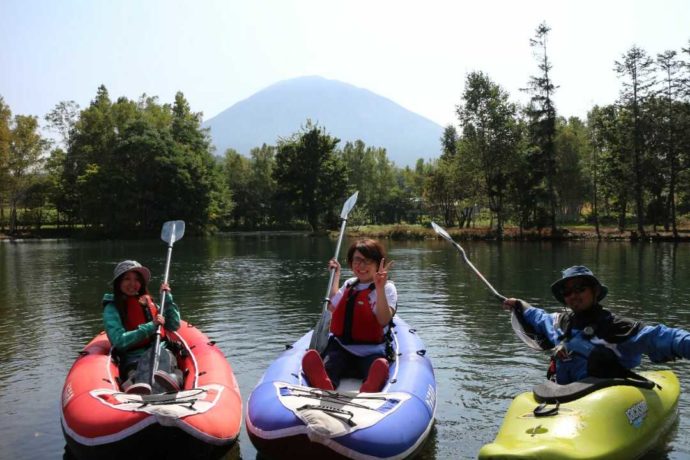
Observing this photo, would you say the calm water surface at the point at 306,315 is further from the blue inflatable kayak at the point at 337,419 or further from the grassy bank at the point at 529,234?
the grassy bank at the point at 529,234

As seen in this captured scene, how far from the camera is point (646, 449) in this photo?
5395mm

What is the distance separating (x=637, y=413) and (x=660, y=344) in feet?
2.09

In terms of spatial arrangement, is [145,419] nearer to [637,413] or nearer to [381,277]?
[381,277]

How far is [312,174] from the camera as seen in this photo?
60250 millimetres

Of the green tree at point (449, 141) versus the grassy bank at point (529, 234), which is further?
the green tree at point (449, 141)

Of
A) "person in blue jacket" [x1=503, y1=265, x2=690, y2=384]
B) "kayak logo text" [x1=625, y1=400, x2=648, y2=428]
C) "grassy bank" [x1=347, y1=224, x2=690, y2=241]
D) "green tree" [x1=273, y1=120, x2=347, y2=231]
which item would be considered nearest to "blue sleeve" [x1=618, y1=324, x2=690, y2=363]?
"person in blue jacket" [x1=503, y1=265, x2=690, y2=384]

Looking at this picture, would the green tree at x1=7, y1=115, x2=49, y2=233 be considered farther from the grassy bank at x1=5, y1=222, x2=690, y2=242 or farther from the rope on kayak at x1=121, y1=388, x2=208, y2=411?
the rope on kayak at x1=121, y1=388, x2=208, y2=411

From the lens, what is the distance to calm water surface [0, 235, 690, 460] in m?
7.09

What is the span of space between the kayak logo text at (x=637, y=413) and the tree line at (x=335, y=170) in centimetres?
3822

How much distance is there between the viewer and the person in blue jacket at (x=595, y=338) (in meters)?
Result: 5.33

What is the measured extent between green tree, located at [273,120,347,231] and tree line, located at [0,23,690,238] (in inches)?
4.6

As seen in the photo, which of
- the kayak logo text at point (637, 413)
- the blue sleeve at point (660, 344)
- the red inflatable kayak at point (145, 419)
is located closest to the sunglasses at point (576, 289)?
the blue sleeve at point (660, 344)

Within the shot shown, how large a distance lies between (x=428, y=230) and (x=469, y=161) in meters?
6.29

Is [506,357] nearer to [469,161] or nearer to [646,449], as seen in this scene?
[646,449]
